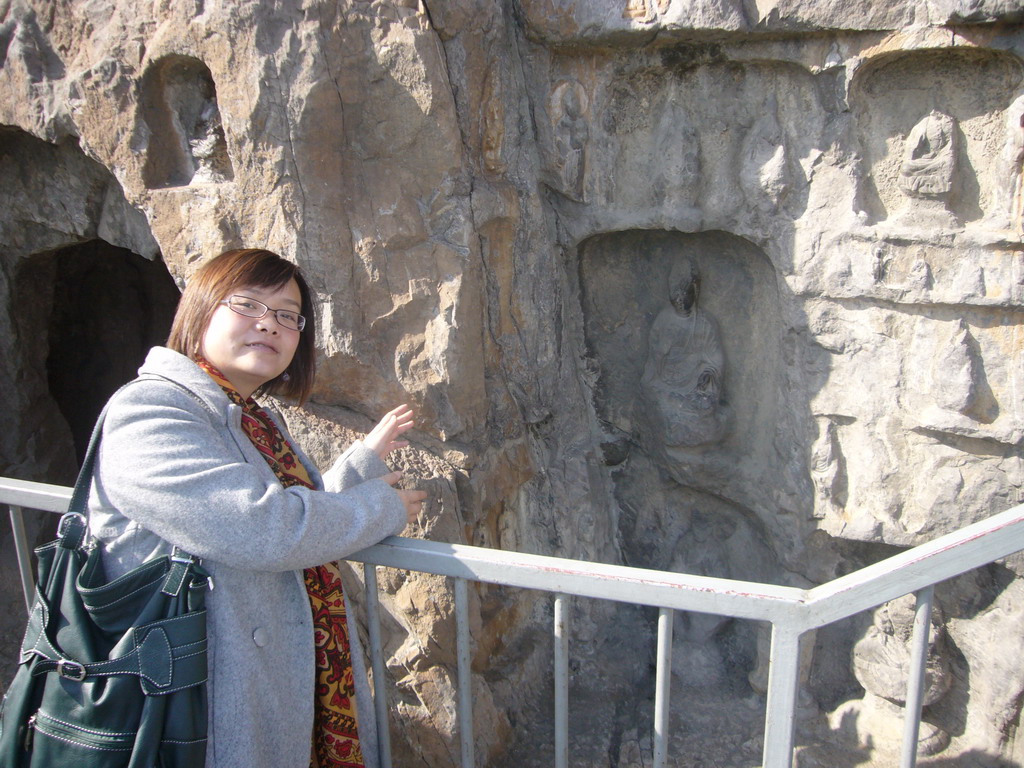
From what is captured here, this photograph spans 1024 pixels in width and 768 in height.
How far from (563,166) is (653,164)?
1.24 ft

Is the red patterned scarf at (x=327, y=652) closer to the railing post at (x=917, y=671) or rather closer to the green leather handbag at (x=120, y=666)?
the green leather handbag at (x=120, y=666)

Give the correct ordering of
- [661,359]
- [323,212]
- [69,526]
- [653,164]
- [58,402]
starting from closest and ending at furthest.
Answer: [69,526] < [323,212] < [653,164] < [661,359] < [58,402]

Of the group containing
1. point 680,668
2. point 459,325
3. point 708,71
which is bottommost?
point 680,668

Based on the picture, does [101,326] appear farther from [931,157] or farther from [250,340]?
[931,157]

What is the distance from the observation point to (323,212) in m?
2.67

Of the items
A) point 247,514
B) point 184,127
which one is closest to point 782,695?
point 247,514

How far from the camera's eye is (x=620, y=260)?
3.57m

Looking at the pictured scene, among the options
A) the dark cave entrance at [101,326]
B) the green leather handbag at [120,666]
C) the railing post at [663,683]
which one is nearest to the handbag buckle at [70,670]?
the green leather handbag at [120,666]

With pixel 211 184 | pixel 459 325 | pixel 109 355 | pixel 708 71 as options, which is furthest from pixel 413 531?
pixel 109 355

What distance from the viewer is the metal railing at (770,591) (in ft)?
4.05

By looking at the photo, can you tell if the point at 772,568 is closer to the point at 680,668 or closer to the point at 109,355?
the point at 680,668

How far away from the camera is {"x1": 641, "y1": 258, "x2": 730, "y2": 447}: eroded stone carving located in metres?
3.43

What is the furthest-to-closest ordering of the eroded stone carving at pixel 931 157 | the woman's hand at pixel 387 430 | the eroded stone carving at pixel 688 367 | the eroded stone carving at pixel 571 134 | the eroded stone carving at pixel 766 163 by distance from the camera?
1. the eroded stone carving at pixel 688 367
2. the eroded stone carving at pixel 571 134
3. the eroded stone carving at pixel 766 163
4. the eroded stone carving at pixel 931 157
5. the woman's hand at pixel 387 430

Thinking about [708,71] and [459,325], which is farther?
[708,71]
